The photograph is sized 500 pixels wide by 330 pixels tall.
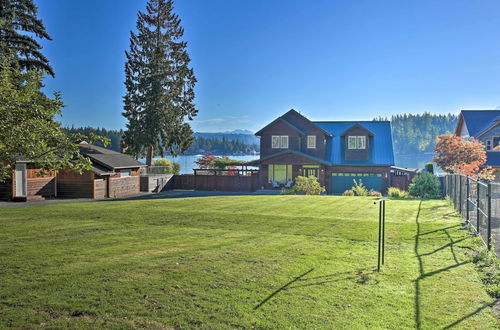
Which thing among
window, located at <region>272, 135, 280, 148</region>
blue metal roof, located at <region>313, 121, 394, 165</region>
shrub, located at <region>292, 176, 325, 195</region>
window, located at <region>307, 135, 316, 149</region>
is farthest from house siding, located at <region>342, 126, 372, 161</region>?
shrub, located at <region>292, 176, 325, 195</region>

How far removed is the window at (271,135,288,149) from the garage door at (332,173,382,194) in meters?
5.60

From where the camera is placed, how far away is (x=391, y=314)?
6.12 m

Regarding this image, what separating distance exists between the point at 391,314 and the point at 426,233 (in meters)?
7.23

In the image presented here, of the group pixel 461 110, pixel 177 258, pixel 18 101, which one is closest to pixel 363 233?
pixel 177 258

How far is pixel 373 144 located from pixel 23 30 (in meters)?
32.3

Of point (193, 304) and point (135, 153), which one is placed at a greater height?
point (135, 153)

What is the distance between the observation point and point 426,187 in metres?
28.2

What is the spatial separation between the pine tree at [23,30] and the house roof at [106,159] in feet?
23.5

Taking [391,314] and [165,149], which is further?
[165,149]

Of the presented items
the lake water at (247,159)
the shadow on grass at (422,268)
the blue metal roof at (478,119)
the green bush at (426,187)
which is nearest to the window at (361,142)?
the green bush at (426,187)

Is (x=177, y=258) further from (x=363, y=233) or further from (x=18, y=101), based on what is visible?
(x=363, y=233)

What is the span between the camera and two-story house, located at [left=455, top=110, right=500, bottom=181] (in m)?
36.6

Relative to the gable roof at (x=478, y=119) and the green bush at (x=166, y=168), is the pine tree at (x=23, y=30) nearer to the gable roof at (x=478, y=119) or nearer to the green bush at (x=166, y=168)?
the green bush at (x=166, y=168)

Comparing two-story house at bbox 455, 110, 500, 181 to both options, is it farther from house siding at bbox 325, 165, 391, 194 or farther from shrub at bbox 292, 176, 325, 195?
shrub at bbox 292, 176, 325, 195
